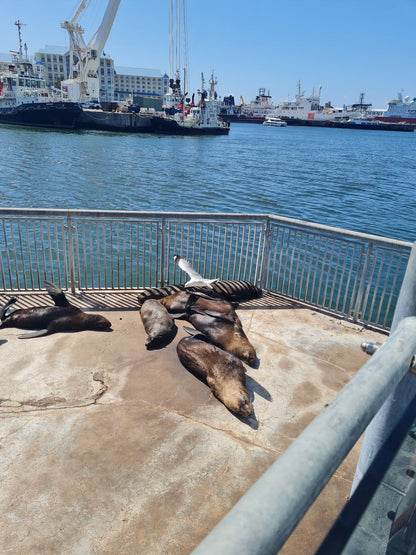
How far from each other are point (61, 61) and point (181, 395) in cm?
19148

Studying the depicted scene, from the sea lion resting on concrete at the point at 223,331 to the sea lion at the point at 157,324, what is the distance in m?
0.39

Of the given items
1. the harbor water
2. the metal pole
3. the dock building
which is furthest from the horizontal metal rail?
the dock building

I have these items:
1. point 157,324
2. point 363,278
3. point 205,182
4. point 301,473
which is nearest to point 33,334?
point 157,324

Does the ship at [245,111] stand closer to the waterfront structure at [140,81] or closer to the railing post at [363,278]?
the waterfront structure at [140,81]

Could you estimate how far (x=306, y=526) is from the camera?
3104mm

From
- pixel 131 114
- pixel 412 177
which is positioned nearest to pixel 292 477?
pixel 412 177

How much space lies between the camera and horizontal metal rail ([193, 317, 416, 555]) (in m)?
0.69

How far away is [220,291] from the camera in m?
7.25

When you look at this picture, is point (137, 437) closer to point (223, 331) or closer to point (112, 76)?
point (223, 331)

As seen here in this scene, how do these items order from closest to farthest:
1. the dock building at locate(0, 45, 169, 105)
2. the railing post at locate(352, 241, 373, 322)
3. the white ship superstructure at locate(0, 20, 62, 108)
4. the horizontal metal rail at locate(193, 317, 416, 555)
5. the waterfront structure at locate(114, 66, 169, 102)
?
the horizontal metal rail at locate(193, 317, 416, 555), the railing post at locate(352, 241, 373, 322), the white ship superstructure at locate(0, 20, 62, 108), the dock building at locate(0, 45, 169, 105), the waterfront structure at locate(114, 66, 169, 102)

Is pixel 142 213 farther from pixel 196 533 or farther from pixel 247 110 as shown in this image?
pixel 247 110

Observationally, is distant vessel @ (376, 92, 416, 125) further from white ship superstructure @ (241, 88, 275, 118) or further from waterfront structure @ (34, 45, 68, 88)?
waterfront structure @ (34, 45, 68, 88)

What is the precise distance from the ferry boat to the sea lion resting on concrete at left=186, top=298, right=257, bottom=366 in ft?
235

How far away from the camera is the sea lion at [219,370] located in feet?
14.4
